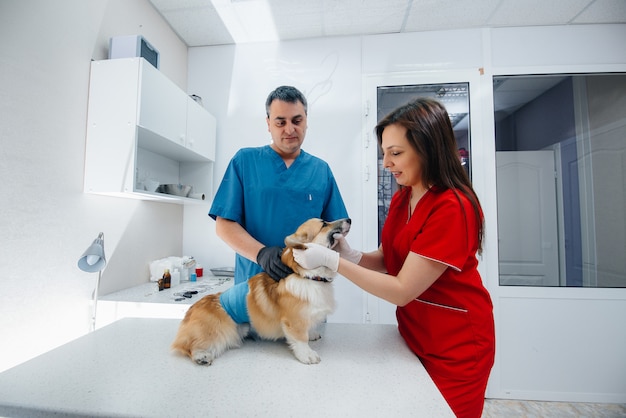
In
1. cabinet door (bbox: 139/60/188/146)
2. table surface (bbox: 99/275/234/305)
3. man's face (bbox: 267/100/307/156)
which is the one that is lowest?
table surface (bbox: 99/275/234/305)

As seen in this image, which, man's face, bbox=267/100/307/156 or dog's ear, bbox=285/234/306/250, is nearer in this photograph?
dog's ear, bbox=285/234/306/250

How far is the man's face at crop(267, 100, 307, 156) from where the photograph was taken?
124 cm


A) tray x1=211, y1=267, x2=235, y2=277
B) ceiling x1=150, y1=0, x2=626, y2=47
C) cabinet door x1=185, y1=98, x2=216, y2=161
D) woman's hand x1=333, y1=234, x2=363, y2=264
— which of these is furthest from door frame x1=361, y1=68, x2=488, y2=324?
cabinet door x1=185, y1=98, x2=216, y2=161

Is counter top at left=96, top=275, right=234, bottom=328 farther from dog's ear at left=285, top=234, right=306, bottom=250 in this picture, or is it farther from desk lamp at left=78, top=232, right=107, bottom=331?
dog's ear at left=285, top=234, right=306, bottom=250

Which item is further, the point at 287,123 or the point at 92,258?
the point at 92,258

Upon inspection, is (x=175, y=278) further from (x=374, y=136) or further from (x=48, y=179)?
(x=374, y=136)

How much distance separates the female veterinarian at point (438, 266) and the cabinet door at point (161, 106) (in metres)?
1.65

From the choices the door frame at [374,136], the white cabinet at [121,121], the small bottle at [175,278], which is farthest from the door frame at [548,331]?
the white cabinet at [121,121]

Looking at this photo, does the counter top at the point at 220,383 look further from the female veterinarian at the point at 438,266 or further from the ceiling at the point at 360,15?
the ceiling at the point at 360,15

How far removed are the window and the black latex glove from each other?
2467mm

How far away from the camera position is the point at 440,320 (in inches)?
38.7

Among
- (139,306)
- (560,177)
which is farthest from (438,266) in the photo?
(560,177)

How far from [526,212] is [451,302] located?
2.30 meters

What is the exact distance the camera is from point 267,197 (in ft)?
4.33
